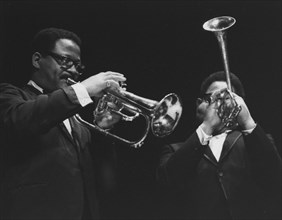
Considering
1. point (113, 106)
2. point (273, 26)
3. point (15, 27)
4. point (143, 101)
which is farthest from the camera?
point (273, 26)

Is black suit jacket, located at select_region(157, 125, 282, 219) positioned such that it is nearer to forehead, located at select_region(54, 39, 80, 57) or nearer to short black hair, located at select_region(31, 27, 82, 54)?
forehead, located at select_region(54, 39, 80, 57)

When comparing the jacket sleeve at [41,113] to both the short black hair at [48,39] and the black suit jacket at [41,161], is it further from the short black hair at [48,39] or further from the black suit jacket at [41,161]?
the short black hair at [48,39]

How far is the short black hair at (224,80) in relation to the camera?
355 centimetres

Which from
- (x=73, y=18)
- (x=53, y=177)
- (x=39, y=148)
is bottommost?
(x=53, y=177)

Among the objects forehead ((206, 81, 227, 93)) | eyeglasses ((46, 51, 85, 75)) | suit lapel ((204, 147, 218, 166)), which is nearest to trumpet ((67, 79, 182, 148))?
eyeglasses ((46, 51, 85, 75))

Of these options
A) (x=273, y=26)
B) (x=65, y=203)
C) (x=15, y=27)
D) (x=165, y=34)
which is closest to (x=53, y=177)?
(x=65, y=203)

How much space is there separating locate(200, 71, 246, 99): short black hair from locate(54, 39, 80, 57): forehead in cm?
119

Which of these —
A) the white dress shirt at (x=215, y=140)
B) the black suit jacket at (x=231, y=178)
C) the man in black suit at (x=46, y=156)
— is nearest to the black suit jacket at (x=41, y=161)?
the man in black suit at (x=46, y=156)

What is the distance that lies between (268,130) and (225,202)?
113cm

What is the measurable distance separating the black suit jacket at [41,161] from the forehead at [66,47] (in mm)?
445

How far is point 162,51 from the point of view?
388 centimetres

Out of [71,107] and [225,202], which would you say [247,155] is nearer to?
[225,202]

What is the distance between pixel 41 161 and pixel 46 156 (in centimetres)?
4

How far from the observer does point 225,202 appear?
9.48 feet
